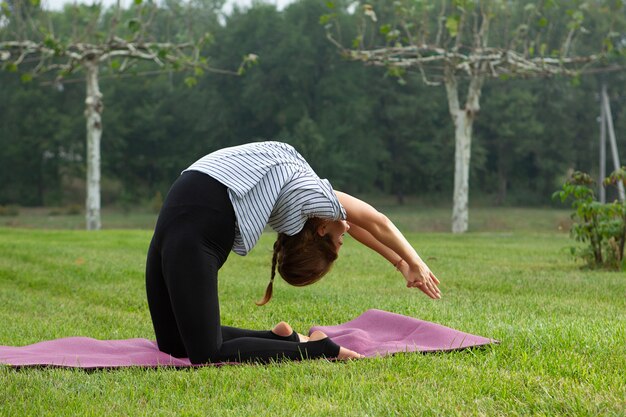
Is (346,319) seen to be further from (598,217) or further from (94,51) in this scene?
(94,51)

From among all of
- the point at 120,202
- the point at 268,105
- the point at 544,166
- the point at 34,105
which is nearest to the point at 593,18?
the point at 544,166

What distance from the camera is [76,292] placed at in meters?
9.43

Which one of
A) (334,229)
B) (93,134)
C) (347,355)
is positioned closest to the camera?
(334,229)

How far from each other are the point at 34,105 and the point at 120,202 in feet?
23.8

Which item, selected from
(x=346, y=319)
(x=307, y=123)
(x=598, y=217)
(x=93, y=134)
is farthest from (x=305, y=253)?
(x=307, y=123)

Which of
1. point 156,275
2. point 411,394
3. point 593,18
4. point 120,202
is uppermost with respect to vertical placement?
point 593,18

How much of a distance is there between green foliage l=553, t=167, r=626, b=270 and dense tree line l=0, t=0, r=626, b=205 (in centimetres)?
3221

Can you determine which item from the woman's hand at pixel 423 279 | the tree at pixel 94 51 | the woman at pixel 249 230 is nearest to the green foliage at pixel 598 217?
the woman's hand at pixel 423 279

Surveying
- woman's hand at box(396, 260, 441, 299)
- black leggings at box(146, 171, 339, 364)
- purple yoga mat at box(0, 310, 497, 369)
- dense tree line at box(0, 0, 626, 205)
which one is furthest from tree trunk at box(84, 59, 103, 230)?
dense tree line at box(0, 0, 626, 205)

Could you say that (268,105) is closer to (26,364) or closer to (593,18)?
(593,18)

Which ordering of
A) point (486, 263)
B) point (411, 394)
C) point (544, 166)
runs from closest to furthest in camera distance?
1. point (411, 394)
2. point (486, 263)
3. point (544, 166)

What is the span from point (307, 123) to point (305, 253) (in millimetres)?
38847

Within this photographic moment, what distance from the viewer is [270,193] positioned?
4438mm

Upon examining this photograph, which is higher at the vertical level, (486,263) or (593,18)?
(593,18)
